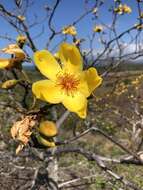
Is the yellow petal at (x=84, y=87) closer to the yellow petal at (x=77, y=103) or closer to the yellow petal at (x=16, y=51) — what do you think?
the yellow petal at (x=77, y=103)

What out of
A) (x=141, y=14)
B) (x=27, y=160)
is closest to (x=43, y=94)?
(x=27, y=160)

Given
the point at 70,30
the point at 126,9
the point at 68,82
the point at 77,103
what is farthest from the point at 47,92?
the point at 126,9

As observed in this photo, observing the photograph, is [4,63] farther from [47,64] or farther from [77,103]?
[77,103]

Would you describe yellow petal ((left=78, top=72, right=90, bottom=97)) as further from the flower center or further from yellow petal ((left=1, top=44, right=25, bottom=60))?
yellow petal ((left=1, top=44, right=25, bottom=60))

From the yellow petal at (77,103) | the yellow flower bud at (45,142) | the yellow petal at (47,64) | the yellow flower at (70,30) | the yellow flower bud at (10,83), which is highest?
the yellow flower at (70,30)

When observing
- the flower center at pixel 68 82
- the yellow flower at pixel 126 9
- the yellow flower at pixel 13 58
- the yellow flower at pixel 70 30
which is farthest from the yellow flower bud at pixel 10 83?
the yellow flower at pixel 126 9

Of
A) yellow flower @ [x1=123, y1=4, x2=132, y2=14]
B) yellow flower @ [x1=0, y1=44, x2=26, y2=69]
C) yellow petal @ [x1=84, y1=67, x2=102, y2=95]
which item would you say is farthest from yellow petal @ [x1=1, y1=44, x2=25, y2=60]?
yellow flower @ [x1=123, y1=4, x2=132, y2=14]
